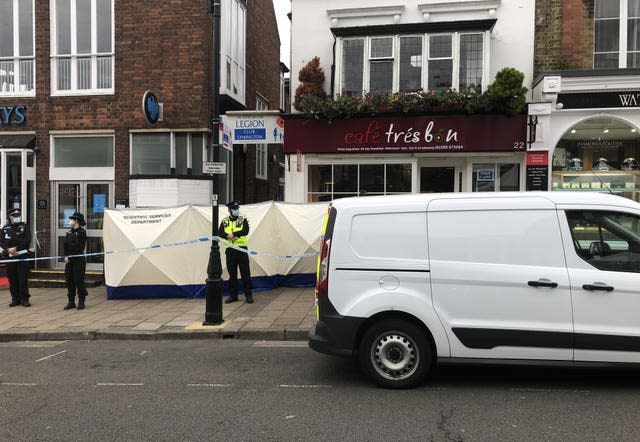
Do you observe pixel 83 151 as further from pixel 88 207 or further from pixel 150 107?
pixel 150 107

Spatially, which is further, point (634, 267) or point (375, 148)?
point (375, 148)

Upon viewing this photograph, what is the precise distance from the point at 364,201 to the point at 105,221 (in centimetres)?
717

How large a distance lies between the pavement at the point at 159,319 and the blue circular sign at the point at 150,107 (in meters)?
4.53

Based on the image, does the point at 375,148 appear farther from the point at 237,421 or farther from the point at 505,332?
the point at 237,421

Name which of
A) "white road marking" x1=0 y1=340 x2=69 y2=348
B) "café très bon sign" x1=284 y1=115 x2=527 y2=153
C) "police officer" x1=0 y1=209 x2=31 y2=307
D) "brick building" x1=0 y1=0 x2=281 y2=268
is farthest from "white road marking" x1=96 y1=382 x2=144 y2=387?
"café très bon sign" x1=284 y1=115 x2=527 y2=153

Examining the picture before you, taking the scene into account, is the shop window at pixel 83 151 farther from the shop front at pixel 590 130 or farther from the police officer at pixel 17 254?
the shop front at pixel 590 130

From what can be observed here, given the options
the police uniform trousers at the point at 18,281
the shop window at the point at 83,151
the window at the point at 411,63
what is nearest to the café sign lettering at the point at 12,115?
the shop window at the point at 83,151

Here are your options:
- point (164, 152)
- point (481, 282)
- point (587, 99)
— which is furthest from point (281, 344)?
point (587, 99)

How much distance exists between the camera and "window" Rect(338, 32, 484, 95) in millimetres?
12125

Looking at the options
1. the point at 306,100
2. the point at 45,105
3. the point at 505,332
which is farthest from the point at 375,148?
the point at 45,105

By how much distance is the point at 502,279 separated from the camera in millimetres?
5055

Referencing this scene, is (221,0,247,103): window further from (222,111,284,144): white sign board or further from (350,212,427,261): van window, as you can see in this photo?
(350,212,427,261): van window

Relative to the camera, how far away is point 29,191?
1371 cm

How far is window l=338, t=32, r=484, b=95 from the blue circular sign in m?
4.65
